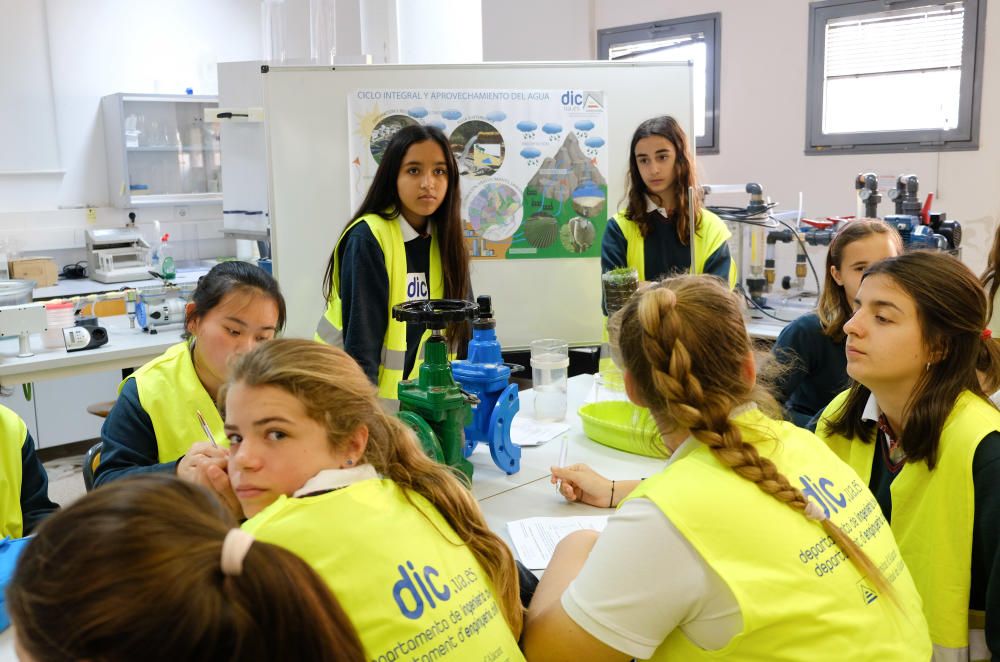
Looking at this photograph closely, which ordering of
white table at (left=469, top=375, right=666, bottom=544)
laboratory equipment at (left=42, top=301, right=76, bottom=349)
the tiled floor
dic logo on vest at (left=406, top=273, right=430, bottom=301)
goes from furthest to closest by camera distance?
the tiled floor
laboratory equipment at (left=42, top=301, right=76, bottom=349)
dic logo on vest at (left=406, top=273, right=430, bottom=301)
white table at (left=469, top=375, right=666, bottom=544)

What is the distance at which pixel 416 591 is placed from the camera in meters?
0.99

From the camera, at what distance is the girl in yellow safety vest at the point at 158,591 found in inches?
26.2

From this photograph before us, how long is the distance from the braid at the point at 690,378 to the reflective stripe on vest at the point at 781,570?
1.0 inches

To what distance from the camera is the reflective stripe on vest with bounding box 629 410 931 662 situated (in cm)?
103

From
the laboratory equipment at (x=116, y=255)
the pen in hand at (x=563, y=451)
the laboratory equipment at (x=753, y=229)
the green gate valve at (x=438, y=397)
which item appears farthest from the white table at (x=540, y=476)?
the laboratory equipment at (x=116, y=255)

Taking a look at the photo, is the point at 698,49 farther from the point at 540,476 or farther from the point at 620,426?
the point at 540,476

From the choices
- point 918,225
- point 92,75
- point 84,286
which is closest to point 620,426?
point 918,225

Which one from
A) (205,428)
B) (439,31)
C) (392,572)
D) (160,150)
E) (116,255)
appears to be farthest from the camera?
(160,150)

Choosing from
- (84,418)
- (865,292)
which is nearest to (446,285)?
(865,292)

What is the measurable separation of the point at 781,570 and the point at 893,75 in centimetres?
421

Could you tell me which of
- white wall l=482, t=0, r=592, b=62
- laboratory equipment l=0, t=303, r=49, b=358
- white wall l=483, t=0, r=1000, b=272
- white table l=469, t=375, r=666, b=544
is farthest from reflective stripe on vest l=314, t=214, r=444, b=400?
white wall l=482, t=0, r=592, b=62

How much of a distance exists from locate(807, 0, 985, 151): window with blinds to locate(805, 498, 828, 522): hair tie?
12.5ft

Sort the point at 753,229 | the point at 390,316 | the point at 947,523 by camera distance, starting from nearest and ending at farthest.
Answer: the point at 947,523
the point at 390,316
the point at 753,229

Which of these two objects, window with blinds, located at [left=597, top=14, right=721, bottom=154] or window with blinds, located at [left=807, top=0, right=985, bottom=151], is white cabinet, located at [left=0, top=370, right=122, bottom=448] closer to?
window with blinds, located at [left=597, top=14, right=721, bottom=154]
